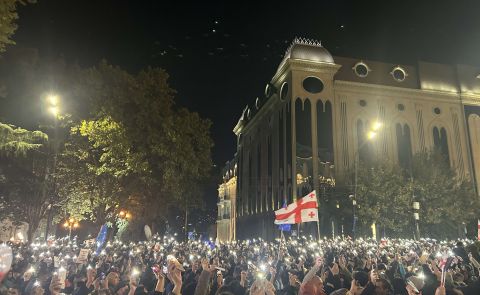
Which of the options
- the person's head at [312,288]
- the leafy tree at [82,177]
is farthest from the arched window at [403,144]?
the person's head at [312,288]

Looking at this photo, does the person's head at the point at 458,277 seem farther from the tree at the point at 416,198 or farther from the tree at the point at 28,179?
the tree at the point at 416,198

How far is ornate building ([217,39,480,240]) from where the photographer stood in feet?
140

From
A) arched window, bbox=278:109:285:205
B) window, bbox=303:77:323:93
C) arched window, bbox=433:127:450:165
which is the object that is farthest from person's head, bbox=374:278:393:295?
arched window, bbox=433:127:450:165

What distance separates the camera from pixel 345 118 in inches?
1779

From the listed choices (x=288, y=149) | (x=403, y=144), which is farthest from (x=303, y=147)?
(x=403, y=144)

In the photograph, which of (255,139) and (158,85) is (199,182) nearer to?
(158,85)

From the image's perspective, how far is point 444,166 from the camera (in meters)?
41.3

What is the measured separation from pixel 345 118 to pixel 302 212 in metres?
28.4

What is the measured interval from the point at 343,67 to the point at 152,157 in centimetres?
3141

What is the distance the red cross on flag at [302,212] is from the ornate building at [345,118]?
20525 mm

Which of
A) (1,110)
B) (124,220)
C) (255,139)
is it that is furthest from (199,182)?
(255,139)

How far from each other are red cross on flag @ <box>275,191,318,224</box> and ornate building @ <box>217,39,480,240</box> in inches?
808

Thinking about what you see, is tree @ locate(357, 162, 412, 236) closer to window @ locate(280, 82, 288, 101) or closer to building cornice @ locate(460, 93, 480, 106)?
window @ locate(280, 82, 288, 101)

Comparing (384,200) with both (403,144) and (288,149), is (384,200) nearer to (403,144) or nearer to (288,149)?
(288,149)
